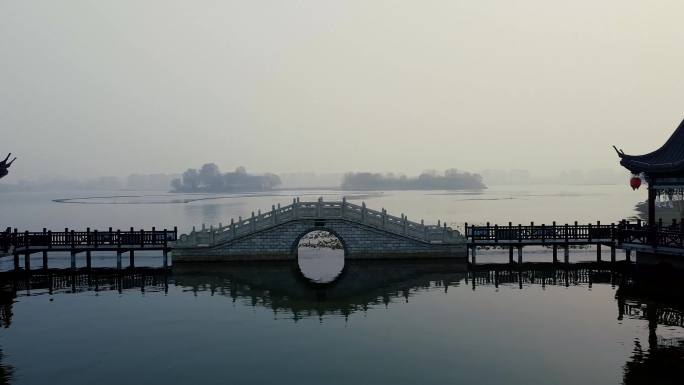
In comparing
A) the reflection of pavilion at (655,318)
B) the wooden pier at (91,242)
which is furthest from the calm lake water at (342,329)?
the wooden pier at (91,242)

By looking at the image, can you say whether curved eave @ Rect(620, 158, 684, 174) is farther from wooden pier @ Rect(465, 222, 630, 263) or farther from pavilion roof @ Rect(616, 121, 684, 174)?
wooden pier @ Rect(465, 222, 630, 263)

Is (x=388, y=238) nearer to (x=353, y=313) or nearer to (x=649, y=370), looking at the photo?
(x=353, y=313)

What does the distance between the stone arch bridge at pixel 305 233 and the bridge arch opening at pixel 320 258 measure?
2.37ft

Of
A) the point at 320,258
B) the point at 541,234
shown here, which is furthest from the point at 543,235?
the point at 320,258

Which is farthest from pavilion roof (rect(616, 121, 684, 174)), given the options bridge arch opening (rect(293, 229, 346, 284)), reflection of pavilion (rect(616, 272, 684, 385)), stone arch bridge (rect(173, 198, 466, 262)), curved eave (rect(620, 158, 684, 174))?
bridge arch opening (rect(293, 229, 346, 284))

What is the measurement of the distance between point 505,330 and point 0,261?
105 ft

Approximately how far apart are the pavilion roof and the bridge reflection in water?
5.11 metres

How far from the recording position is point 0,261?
3588cm

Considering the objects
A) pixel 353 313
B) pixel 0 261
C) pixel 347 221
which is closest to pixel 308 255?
pixel 347 221

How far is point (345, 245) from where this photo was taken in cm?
3344

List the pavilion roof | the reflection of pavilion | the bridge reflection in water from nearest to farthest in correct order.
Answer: the reflection of pavilion → the bridge reflection in water → the pavilion roof

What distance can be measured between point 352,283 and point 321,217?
5.94 metres

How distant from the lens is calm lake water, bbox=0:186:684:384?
1544cm

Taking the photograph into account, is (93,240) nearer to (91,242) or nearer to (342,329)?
(91,242)
